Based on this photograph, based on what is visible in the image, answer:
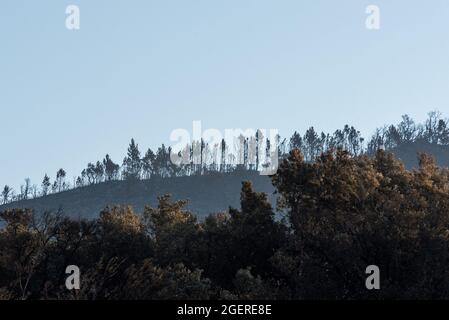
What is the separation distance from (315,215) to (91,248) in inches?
724

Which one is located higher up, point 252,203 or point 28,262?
point 252,203

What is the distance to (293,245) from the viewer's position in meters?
38.4

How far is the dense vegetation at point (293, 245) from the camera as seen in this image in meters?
33.6

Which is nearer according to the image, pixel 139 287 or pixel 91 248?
pixel 139 287

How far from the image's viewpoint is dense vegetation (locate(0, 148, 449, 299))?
33562 millimetres

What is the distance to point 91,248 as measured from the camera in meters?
46.8

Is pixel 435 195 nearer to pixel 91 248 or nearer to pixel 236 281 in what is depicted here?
pixel 236 281
